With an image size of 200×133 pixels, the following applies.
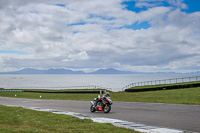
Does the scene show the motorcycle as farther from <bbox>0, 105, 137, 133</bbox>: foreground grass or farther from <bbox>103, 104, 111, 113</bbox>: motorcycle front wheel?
<bbox>0, 105, 137, 133</bbox>: foreground grass

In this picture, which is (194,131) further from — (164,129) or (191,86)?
(191,86)

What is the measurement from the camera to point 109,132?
28.1 ft

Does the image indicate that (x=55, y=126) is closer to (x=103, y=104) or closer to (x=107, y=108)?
(x=107, y=108)

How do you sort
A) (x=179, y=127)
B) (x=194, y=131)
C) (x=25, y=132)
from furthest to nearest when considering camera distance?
(x=179, y=127) → (x=194, y=131) → (x=25, y=132)

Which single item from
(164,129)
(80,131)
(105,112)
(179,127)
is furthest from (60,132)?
(105,112)

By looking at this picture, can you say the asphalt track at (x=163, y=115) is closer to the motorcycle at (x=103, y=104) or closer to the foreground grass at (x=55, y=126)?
the motorcycle at (x=103, y=104)

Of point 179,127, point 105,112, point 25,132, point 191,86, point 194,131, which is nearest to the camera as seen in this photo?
point 25,132

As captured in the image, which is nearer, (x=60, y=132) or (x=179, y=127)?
(x=60, y=132)

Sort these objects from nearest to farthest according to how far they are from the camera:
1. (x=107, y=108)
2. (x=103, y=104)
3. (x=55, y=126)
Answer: (x=55, y=126), (x=107, y=108), (x=103, y=104)

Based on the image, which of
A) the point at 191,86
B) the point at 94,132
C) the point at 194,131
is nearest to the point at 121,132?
the point at 94,132

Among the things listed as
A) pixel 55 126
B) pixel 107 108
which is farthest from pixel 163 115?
pixel 55 126

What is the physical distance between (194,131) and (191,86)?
101ft

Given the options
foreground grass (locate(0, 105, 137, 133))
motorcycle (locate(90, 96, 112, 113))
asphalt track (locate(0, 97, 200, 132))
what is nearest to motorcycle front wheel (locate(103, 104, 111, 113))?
motorcycle (locate(90, 96, 112, 113))

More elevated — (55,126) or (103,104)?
(103,104)
